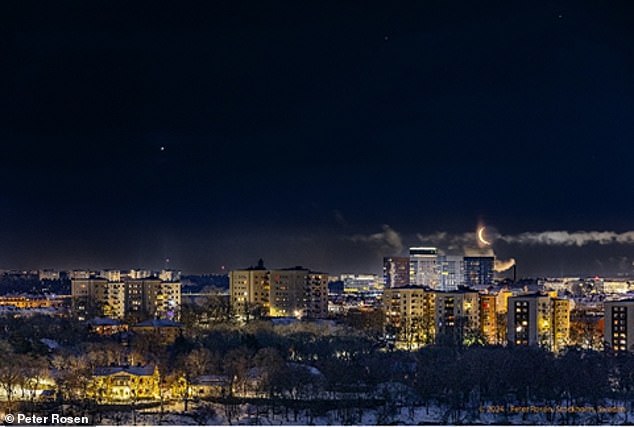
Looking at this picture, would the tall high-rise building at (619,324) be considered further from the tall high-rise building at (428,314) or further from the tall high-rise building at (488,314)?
the tall high-rise building at (488,314)

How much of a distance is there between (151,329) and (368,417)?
4.65 m

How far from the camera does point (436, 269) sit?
84.5 feet

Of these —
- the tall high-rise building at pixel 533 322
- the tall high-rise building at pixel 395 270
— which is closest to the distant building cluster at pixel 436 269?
the tall high-rise building at pixel 395 270

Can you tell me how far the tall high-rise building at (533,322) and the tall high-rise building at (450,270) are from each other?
41.7 ft

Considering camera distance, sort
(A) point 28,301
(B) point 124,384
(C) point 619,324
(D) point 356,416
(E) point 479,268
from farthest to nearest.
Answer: (E) point 479,268, (A) point 28,301, (C) point 619,324, (B) point 124,384, (D) point 356,416

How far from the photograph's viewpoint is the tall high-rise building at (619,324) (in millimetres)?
11328

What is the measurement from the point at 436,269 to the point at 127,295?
10089 mm

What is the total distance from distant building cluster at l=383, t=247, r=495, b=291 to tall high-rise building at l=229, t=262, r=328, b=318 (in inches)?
350

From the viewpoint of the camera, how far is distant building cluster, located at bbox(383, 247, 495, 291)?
2538 centimetres

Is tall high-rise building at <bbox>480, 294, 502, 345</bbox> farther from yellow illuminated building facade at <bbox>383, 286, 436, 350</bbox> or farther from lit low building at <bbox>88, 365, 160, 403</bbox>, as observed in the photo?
lit low building at <bbox>88, 365, 160, 403</bbox>

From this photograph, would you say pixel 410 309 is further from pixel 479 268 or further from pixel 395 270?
pixel 479 268

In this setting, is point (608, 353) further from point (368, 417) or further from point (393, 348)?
point (368, 417)

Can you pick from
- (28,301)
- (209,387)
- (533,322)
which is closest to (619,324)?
(533,322)

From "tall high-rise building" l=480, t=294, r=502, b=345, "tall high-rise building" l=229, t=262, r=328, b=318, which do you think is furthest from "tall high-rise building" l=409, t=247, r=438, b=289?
"tall high-rise building" l=480, t=294, r=502, b=345
